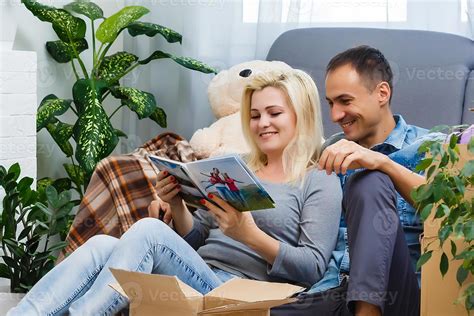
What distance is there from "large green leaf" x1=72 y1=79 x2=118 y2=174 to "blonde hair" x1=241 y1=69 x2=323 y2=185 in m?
0.95

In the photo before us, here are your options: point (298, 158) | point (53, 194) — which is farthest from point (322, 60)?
point (53, 194)

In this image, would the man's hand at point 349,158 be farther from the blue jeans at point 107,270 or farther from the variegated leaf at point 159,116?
the variegated leaf at point 159,116

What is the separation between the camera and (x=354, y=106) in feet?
7.00

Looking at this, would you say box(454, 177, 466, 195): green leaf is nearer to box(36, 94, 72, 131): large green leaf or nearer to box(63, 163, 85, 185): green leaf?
box(36, 94, 72, 131): large green leaf

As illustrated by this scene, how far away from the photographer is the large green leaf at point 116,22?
3250 mm

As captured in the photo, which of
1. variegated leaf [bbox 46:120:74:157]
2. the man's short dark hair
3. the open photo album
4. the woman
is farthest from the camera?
variegated leaf [bbox 46:120:74:157]

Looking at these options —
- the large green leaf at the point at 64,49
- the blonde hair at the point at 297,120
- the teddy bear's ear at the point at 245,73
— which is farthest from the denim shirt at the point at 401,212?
the large green leaf at the point at 64,49

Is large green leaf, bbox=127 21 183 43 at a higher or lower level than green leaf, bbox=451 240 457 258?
higher

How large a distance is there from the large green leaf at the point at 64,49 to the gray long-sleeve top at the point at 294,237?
1.43 metres

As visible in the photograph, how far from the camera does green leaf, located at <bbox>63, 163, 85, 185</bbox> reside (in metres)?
3.35

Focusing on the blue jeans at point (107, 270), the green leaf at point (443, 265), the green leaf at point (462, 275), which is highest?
the green leaf at point (443, 265)

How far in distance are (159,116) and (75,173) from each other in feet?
1.36

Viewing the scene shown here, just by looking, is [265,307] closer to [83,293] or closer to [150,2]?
[83,293]

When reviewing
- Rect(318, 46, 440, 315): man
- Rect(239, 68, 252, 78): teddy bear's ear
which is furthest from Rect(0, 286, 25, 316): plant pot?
Rect(318, 46, 440, 315): man
